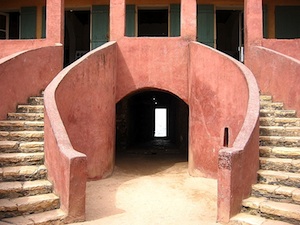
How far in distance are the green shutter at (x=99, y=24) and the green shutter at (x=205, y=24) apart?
3.11 meters

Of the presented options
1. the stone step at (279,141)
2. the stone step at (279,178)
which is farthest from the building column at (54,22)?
the stone step at (279,178)

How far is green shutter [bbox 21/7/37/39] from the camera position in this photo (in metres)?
12.0

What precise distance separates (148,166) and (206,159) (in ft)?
6.69

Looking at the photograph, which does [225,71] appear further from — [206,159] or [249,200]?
[249,200]

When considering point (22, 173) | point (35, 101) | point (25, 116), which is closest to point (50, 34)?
point (35, 101)

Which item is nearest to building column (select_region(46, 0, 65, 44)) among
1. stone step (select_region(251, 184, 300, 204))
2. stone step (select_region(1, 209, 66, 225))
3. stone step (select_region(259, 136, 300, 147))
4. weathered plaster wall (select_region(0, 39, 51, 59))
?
weathered plaster wall (select_region(0, 39, 51, 59))

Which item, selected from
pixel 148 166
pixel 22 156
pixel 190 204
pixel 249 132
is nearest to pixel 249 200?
pixel 249 132

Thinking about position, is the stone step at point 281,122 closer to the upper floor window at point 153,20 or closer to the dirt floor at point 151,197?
the dirt floor at point 151,197

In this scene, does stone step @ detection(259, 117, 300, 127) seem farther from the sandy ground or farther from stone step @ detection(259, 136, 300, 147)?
the sandy ground

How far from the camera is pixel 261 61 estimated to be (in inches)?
310

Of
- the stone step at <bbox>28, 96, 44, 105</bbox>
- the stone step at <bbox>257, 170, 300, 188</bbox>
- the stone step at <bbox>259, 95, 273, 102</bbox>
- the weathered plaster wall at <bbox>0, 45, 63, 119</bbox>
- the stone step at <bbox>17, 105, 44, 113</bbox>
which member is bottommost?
the stone step at <bbox>257, 170, 300, 188</bbox>

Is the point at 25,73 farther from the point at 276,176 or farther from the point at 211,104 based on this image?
the point at 276,176

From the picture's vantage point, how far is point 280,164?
5.21m

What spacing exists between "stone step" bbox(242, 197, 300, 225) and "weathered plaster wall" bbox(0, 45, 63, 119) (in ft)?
15.2
